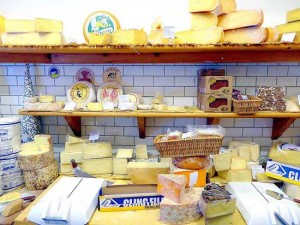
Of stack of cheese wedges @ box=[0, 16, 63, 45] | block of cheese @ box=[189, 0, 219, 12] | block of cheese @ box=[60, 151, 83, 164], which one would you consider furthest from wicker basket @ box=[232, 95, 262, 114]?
stack of cheese wedges @ box=[0, 16, 63, 45]

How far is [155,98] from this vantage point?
7.47 feet

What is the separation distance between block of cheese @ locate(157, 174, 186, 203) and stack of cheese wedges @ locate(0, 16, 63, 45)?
1.37 m

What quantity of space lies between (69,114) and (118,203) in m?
0.86

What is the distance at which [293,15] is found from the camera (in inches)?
78.0

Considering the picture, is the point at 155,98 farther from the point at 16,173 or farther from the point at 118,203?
the point at 16,173

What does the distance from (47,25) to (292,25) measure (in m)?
1.93

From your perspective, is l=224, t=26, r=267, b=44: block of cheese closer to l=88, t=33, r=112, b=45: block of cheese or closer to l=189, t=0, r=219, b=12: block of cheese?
l=189, t=0, r=219, b=12: block of cheese

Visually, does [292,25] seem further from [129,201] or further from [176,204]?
[129,201]

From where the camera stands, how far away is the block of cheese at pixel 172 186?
1.56 meters

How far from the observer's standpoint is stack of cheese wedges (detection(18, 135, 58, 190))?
202 cm

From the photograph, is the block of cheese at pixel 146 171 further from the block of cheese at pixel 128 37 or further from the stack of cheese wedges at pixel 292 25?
the stack of cheese wedges at pixel 292 25

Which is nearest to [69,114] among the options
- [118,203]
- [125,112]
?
[125,112]

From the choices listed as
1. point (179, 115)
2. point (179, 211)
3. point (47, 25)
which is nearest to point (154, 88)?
point (179, 115)

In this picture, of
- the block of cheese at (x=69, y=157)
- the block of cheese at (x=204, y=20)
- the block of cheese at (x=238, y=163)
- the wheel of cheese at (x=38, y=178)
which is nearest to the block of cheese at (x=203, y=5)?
the block of cheese at (x=204, y=20)
